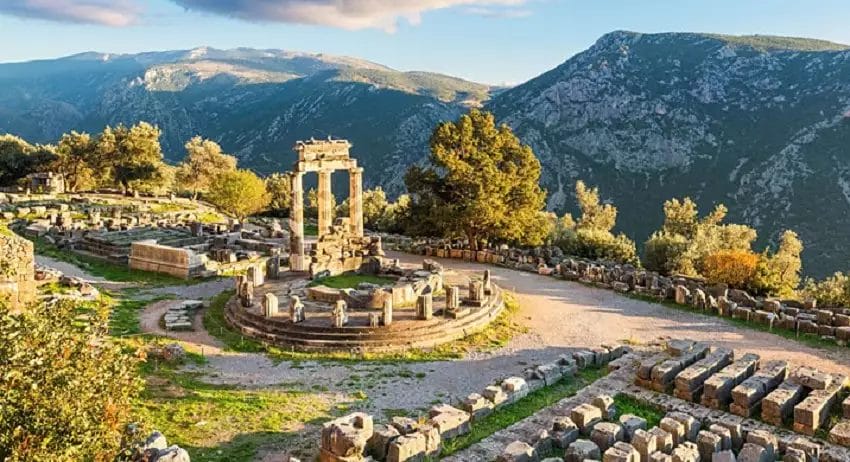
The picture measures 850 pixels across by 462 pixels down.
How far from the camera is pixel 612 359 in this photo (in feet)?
69.2

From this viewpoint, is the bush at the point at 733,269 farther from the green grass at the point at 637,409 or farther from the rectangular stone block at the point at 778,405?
the green grass at the point at 637,409

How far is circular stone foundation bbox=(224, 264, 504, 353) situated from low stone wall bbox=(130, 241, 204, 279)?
23.9 feet

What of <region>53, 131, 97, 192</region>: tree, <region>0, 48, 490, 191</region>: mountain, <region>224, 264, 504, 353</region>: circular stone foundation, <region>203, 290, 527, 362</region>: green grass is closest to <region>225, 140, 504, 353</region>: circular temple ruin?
<region>224, 264, 504, 353</region>: circular stone foundation

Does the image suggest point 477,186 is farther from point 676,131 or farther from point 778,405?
point 676,131

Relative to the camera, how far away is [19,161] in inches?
2643

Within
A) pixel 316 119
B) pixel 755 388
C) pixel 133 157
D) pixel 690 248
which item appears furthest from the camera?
pixel 316 119

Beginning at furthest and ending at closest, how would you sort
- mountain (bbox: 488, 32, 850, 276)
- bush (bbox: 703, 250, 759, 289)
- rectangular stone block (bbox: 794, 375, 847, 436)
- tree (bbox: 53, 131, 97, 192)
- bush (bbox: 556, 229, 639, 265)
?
mountain (bbox: 488, 32, 850, 276) → tree (bbox: 53, 131, 97, 192) → bush (bbox: 556, 229, 639, 265) → bush (bbox: 703, 250, 759, 289) → rectangular stone block (bbox: 794, 375, 847, 436)

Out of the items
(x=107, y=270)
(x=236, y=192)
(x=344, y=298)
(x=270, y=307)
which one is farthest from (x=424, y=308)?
(x=236, y=192)

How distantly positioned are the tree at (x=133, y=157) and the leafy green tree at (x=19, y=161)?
25.9 feet

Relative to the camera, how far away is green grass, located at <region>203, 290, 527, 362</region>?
69.2 feet

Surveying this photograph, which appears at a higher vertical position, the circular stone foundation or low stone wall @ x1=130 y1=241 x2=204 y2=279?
low stone wall @ x1=130 y1=241 x2=204 y2=279

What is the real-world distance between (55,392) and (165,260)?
25.5 m

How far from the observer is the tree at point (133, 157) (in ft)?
206

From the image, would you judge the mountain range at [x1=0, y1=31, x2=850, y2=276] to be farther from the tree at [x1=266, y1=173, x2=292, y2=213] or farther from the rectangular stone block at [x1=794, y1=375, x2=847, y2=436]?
the rectangular stone block at [x1=794, y1=375, x2=847, y2=436]
